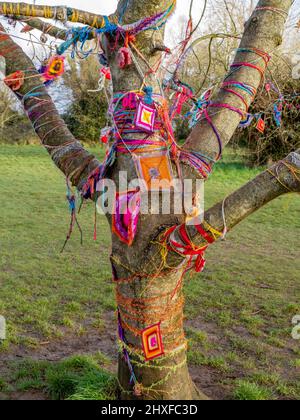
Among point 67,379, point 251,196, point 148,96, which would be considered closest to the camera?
point 251,196

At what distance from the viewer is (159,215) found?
2.47m

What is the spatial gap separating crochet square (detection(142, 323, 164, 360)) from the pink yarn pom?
4.92 ft

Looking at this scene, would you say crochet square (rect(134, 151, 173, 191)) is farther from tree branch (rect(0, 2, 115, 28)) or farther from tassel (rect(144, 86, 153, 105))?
tree branch (rect(0, 2, 115, 28))

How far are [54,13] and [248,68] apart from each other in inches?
45.1

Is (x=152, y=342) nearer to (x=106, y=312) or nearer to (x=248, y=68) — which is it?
(x=248, y=68)

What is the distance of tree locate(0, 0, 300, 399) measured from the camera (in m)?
2.26

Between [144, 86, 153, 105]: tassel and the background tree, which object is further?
the background tree

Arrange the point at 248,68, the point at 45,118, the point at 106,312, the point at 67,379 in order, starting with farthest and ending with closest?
the point at 106,312
the point at 67,379
the point at 45,118
the point at 248,68

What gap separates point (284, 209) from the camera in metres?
9.12

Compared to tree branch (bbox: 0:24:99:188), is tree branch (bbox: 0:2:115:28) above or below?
above

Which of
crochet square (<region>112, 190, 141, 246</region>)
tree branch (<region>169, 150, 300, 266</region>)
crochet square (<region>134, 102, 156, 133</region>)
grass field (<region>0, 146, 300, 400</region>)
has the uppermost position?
crochet square (<region>134, 102, 156, 133</region>)

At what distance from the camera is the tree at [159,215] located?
88.8 inches

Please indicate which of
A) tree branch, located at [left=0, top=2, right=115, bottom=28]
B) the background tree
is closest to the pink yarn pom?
tree branch, located at [left=0, top=2, right=115, bottom=28]

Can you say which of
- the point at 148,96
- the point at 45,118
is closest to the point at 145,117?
the point at 148,96
